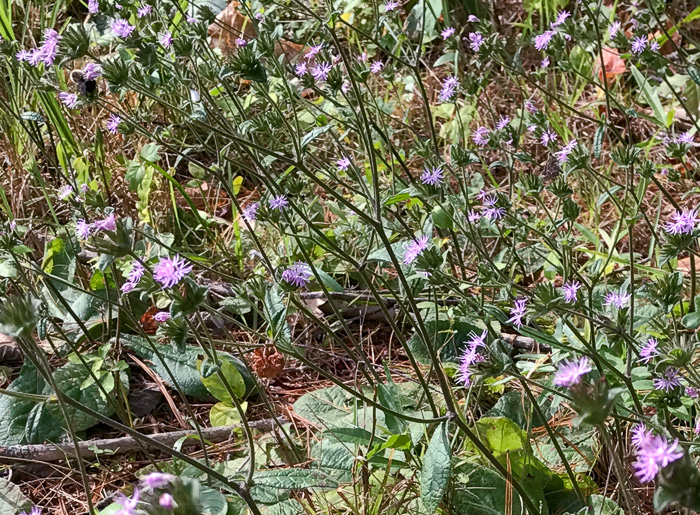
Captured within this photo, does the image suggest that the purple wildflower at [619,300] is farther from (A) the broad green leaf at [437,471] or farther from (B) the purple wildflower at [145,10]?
(B) the purple wildflower at [145,10]

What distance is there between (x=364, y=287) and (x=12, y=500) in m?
1.13

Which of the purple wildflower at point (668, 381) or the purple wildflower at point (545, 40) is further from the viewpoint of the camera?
the purple wildflower at point (545, 40)

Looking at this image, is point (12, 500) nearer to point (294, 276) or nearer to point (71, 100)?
point (294, 276)

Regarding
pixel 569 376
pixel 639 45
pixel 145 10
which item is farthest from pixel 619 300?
pixel 145 10

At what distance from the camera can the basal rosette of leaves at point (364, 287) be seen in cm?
134

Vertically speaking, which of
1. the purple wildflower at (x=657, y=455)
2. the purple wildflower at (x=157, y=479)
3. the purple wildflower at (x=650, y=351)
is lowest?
the purple wildflower at (x=650, y=351)

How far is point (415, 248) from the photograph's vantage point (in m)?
1.69

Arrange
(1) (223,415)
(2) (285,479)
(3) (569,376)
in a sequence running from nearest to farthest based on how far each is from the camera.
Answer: (3) (569,376) < (2) (285,479) < (1) (223,415)

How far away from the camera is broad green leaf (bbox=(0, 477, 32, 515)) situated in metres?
1.72

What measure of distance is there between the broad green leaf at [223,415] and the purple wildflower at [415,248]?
1.99 feet

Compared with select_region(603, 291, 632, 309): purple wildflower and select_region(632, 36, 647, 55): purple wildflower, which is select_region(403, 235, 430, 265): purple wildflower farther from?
select_region(632, 36, 647, 55): purple wildflower

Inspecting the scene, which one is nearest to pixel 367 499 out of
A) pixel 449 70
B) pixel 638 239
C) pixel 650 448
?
pixel 650 448

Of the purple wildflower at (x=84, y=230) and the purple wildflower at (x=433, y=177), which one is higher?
the purple wildflower at (x=433, y=177)

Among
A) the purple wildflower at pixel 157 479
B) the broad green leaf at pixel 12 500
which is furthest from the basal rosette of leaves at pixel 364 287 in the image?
the broad green leaf at pixel 12 500
